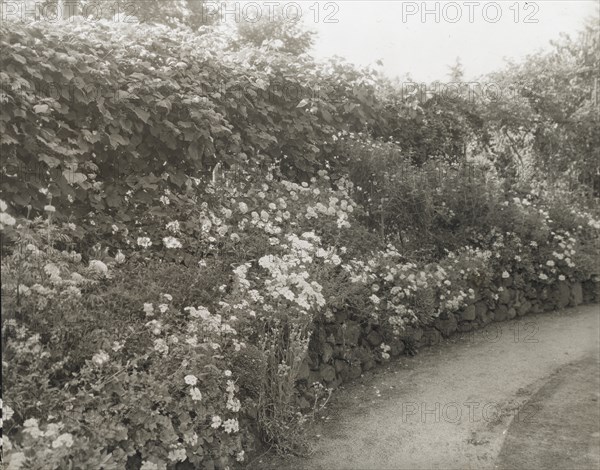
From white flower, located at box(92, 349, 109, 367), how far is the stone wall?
1.88 metres

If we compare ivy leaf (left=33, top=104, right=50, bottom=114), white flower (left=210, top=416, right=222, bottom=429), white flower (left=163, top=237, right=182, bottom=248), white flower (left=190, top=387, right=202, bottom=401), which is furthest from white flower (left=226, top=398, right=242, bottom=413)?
ivy leaf (left=33, top=104, right=50, bottom=114)

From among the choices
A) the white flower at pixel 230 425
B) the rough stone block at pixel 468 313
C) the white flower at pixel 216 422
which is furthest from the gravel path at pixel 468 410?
the white flower at pixel 216 422

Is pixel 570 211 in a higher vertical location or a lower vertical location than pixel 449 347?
higher

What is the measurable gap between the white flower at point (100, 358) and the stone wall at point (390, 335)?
1880 millimetres

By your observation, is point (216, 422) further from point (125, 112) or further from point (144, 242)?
point (125, 112)

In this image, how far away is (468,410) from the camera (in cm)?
491

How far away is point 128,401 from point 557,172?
32.8 feet

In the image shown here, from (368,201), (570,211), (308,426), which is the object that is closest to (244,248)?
(308,426)

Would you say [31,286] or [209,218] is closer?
[31,286]

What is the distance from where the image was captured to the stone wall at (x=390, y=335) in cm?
518

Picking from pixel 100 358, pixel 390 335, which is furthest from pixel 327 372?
pixel 100 358

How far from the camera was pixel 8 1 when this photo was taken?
5.05 metres

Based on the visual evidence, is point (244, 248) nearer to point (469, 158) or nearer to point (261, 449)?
point (261, 449)

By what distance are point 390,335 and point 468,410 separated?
124 cm
